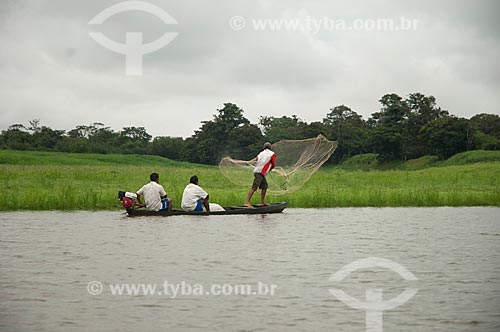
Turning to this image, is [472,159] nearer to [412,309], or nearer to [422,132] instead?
[422,132]

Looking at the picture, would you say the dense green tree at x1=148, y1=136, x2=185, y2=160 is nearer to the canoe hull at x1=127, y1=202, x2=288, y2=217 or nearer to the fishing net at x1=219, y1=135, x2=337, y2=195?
the fishing net at x1=219, y1=135, x2=337, y2=195

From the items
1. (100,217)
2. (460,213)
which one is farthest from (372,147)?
(100,217)

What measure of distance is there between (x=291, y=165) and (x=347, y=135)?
2124 inches

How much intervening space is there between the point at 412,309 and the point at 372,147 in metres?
62.9

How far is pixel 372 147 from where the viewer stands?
70.2 m

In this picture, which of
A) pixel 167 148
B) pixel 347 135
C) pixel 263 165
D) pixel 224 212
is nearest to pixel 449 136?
pixel 347 135

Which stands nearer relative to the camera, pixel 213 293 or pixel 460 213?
pixel 213 293

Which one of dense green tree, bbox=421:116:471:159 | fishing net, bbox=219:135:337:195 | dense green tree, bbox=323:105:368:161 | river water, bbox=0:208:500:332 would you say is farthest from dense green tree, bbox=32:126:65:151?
river water, bbox=0:208:500:332

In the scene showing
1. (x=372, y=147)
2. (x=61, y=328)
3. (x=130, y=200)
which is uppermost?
(x=372, y=147)

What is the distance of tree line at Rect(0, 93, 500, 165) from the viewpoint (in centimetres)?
6309

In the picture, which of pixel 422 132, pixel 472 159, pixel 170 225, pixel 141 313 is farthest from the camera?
pixel 422 132

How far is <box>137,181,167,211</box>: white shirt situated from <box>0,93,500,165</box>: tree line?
4744cm

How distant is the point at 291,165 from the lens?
22.4m

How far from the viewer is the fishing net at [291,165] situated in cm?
2106
